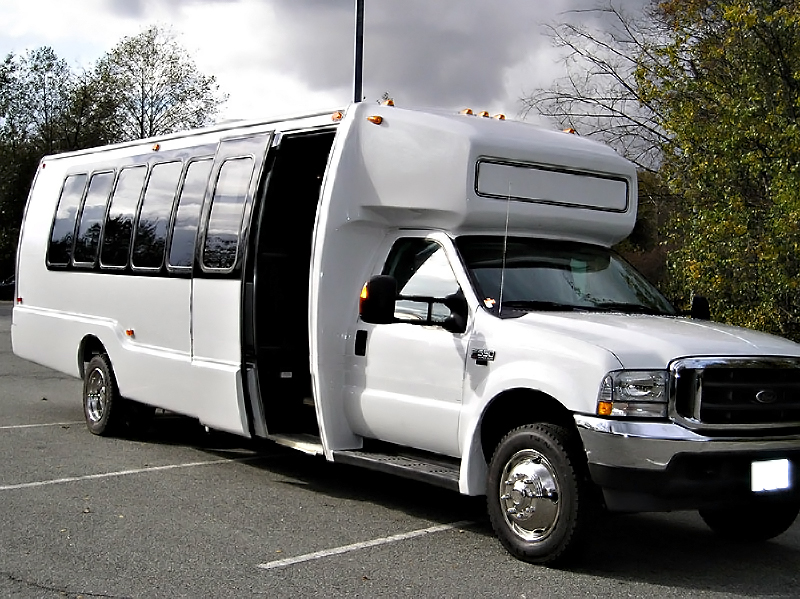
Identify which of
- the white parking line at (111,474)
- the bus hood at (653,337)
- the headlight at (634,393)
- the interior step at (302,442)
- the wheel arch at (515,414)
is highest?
the bus hood at (653,337)

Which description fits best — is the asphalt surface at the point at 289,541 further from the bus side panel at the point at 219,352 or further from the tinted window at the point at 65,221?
the tinted window at the point at 65,221

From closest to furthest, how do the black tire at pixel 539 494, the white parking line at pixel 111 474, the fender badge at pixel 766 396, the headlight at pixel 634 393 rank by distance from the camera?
the headlight at pixel 634 393 < the black tire at pixel 539 494 < the fender badge at pixel 766 396 < the white parking line at pixel 111 474

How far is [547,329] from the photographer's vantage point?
643 cm

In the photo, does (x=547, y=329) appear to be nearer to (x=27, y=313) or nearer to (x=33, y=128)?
(x=27, y=313)

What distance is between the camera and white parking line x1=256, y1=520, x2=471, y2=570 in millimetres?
6254

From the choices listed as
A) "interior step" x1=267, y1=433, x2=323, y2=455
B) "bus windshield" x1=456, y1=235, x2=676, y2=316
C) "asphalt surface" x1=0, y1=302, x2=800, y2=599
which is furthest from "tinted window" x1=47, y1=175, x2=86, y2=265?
"bus windshield" x1=456, y1=235, x2=676, y2=316

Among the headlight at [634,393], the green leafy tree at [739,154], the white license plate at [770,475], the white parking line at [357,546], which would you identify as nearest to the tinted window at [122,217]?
the white parking line at [357,546]

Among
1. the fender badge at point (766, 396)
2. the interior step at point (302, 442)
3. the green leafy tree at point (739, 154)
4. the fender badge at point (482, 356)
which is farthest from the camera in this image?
the green leafy tree at point (739, 154)

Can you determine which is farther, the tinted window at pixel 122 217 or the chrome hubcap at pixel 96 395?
the chrome hubcap at pixel 96 395

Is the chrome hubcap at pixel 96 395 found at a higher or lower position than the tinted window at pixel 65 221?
lower

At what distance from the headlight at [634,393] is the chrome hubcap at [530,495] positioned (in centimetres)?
56

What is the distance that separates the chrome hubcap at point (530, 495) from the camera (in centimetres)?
625

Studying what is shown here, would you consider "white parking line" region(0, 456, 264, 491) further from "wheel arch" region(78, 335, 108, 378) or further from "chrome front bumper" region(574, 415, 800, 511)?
"chrome front bumper" region(574, 415, 800, 511)

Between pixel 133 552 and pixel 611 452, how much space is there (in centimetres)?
287
